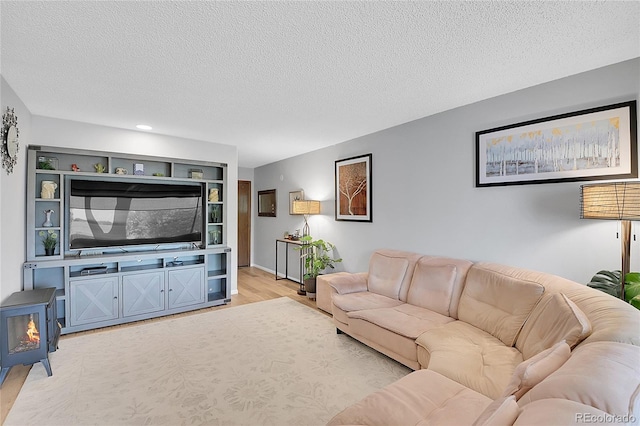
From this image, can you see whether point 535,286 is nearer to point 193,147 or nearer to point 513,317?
point 513,317

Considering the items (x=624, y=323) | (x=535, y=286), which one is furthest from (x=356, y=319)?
(x=624, y=323)

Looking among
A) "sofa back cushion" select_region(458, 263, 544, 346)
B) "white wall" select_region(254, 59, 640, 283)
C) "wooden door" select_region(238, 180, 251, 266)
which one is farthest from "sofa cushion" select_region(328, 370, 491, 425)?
"wooden door" select_region(238, 180, 251, 266)

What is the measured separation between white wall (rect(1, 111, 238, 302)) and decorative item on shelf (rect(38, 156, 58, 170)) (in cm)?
17

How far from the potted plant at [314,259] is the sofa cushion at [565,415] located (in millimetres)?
3698

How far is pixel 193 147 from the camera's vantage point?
443cm

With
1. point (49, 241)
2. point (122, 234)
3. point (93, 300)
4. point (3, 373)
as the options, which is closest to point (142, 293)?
point (93, 300)

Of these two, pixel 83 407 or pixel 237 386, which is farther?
pixel 237 386

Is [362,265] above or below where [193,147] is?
below

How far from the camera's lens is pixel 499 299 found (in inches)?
93.3

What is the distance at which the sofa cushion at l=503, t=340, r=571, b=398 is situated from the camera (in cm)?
112

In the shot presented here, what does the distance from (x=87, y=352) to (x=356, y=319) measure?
2.68 meters

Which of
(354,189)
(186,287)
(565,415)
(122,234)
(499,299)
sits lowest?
(186,287)

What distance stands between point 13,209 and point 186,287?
2.00m

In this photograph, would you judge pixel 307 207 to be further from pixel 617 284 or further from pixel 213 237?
pixel 617 284
